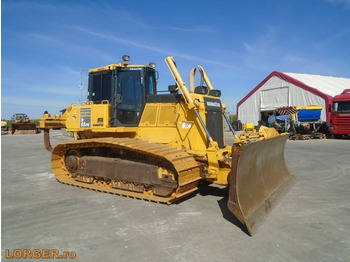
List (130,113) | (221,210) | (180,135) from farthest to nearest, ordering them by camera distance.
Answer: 1. (130,113)
2. (180,135)
3. (221,210)

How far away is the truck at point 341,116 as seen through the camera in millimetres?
20016

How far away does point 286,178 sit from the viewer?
22.5 feet

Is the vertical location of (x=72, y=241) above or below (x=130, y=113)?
below

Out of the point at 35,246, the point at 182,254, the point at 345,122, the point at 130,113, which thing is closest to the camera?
the point at 182,254

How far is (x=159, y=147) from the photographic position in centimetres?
593

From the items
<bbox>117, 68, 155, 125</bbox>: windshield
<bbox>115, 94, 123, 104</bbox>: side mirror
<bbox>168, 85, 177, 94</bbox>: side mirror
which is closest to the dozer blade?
<bbox>168, 85, 177, 94</bbox>: side mirror

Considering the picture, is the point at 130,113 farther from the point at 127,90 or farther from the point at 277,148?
the point at 277,148

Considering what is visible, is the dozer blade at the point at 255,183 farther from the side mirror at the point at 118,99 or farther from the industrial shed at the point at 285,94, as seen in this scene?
the industrial shed at the point at 285,94

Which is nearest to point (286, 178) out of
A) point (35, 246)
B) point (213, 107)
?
point (213, 107)

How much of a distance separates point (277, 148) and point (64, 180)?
5258 millimetres

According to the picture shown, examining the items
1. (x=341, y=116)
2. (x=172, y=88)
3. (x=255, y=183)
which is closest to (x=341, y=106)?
(x=341, y=116)

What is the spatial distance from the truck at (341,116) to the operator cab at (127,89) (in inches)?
693
